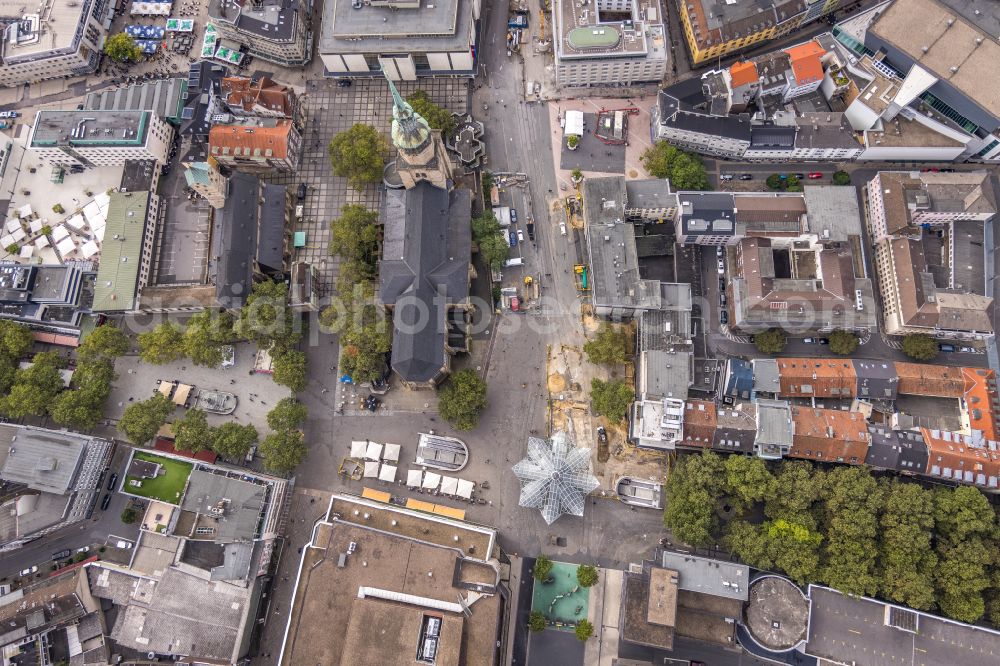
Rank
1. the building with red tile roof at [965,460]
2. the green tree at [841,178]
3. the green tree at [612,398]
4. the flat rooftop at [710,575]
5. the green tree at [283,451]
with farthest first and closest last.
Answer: the green tree at [841,178] → the green tree at [283,451] → the green tree at [612,398] → the building with red tile roof at [965,460] → the flat rooftop at [710,575]

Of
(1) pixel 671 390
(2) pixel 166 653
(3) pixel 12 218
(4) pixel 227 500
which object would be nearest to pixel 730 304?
(1) pixel 671 390

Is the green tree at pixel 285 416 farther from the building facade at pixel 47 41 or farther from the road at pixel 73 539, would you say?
the building facade at pixel 47 41

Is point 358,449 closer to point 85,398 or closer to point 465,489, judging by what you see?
point 465,489

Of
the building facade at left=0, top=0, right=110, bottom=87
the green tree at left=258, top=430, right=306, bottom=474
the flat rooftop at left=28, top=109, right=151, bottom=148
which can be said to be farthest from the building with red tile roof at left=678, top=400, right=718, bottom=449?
the building facade at left=0, top=0, right=110, bottom=87

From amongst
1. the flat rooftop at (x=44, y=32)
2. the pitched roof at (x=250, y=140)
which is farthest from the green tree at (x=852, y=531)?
the flat rooftop at (x=44, y=32)

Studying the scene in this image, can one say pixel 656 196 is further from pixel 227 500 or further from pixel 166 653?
pixel 166 653

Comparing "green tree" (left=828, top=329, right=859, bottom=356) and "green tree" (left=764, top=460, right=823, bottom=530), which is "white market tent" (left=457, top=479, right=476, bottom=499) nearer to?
"green tree" (left=764, top=460, right=823, bottom=530)
